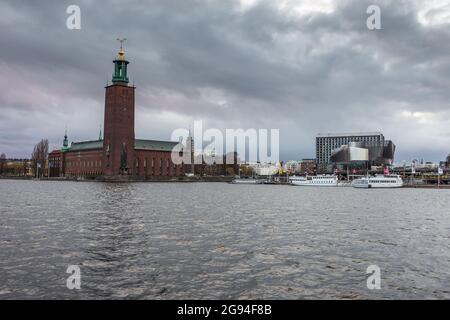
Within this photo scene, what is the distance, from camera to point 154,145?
179 m

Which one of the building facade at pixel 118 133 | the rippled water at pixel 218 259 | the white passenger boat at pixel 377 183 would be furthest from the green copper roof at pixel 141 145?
the rippled water at pixel 218 259

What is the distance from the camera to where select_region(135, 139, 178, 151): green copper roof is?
173 meters

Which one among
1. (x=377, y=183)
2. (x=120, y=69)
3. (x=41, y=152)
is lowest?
(x=377, y=183)

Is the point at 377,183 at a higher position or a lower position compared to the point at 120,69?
lower

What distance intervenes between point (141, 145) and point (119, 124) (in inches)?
1016

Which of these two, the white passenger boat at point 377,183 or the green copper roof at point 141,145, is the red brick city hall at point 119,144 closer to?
the green copper roof at point 141,145

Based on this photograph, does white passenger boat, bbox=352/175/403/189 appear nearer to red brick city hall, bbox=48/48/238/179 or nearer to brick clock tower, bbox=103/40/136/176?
red brick city hall, bbox=48/48/238/179

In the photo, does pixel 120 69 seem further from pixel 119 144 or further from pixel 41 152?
pixel 41 152

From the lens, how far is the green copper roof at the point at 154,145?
17338 centimetres

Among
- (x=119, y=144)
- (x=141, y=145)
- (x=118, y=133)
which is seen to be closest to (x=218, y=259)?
(x=119, y=144)

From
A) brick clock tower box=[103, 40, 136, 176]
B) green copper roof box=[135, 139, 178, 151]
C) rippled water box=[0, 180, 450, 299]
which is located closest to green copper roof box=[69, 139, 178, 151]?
green copper roof box=[135, 139, 178, 151]

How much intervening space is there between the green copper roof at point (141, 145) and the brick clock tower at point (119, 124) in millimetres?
16630
